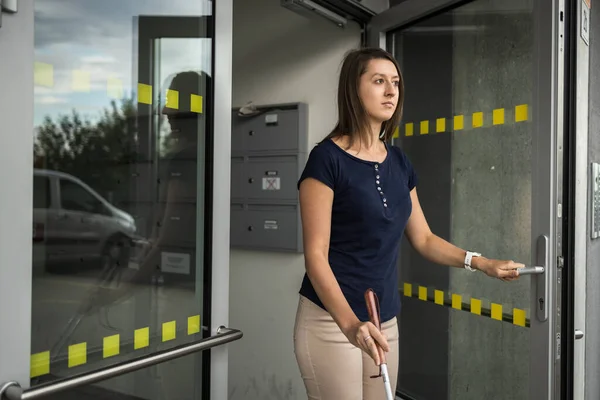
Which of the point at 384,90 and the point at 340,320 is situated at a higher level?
the point at 384,90

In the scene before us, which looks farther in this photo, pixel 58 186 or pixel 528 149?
pixel 528 149

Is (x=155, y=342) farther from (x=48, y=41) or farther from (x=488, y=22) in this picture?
(x=488, y=22)

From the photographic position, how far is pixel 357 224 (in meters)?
1.78

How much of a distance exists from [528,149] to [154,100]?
1.35m

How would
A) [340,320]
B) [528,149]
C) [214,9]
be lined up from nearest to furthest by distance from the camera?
1. [340,320]
2. [214,9]
3. [528,149]

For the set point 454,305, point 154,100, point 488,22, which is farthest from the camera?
point 454,305

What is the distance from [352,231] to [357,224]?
25 millimetres

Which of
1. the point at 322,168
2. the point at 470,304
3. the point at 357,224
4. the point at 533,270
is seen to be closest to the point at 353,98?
the point at 322,168

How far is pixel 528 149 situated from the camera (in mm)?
2258

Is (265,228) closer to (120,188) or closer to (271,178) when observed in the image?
(271,178)

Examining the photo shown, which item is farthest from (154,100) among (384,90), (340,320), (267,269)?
(267,269)

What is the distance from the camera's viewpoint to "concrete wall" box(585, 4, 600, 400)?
2979 millimetres

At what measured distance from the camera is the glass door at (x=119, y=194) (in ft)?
4.76

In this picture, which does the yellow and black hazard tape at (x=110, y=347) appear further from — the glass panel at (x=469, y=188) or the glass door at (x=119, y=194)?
the glass panel at (x=469, y=188)
